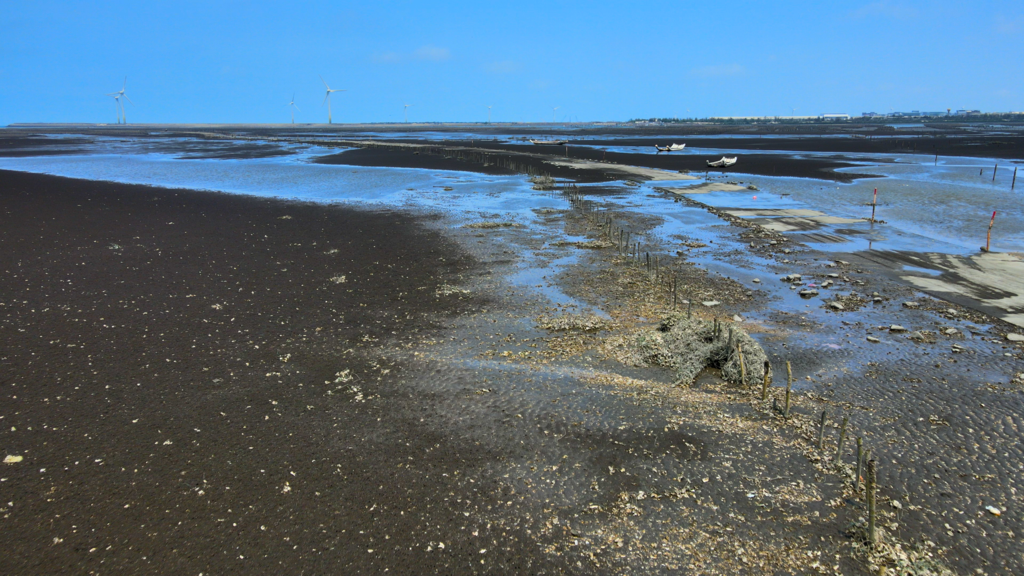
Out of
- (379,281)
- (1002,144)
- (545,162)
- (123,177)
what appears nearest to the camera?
(379,281)

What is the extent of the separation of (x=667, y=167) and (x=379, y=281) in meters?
50.8

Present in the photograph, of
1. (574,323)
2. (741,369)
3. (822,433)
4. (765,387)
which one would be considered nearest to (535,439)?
(765,387)

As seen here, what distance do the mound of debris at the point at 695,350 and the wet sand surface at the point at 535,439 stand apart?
1.09 ft

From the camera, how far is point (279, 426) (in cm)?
1060

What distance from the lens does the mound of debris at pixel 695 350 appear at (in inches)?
495

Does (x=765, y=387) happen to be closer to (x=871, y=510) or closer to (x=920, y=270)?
(x=871, y=510)

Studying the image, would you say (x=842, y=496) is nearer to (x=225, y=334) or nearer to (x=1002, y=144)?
(x=225, y=334)

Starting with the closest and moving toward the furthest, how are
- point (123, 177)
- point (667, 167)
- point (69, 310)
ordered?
point (69, 310), point (123, 177), point (667, 167)

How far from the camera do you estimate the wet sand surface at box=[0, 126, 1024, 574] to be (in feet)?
25.8

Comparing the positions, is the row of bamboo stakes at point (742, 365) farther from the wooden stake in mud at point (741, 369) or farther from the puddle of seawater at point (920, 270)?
the puddle of seawater at point (920, 270)

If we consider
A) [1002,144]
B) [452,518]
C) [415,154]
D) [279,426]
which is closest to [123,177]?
[415,154]

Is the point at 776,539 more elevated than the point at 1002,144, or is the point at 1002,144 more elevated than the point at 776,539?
the point at 1002,144

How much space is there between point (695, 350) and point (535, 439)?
193 inches

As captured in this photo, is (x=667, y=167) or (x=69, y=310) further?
(x=667, y=167)
